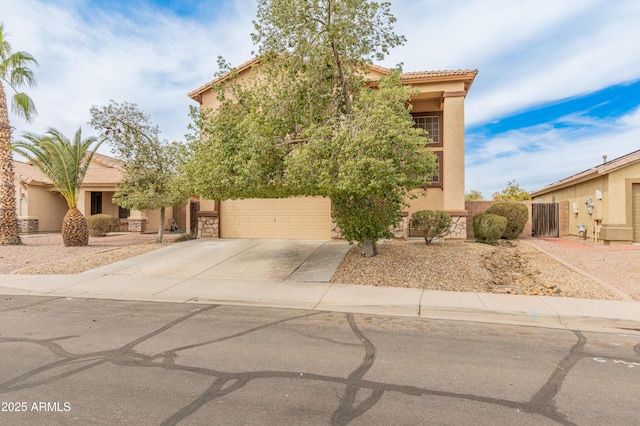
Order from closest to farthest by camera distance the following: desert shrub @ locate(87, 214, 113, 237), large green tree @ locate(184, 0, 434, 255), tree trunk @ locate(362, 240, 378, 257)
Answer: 1. large green tree @ locate(184, 0, 434, 255)
2. tree trunk @ locate(362, 240, 378, 257)
3. desert shrub @ locate(87, 214, 113, 237)

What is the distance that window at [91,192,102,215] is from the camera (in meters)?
25.5

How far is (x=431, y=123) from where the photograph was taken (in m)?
16.5

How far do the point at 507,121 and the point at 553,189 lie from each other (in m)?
5.31

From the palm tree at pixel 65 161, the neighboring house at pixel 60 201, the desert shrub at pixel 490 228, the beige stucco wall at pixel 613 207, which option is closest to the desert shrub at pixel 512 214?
the desert shrub at pixel 490 228

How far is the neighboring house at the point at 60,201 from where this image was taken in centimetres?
2323

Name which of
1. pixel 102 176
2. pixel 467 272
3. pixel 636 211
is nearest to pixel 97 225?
pixel 102 176

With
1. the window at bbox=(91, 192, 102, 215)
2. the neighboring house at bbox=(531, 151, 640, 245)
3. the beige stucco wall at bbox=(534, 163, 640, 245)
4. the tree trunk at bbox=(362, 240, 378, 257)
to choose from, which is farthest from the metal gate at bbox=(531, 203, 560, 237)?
the window at bbox=(91, 192, 102, 215)

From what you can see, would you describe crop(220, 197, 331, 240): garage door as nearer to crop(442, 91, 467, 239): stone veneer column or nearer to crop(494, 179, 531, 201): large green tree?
crop(442, 91, 467, 239): stone veneer column

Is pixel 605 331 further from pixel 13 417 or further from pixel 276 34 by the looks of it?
pixel 276 34

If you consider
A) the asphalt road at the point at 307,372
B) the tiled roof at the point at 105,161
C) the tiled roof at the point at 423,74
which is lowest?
the asphalt road at the point at 307,372

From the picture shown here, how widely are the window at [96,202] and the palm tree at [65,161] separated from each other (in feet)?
34.3

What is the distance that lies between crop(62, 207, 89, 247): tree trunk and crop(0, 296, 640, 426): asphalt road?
9.99 m

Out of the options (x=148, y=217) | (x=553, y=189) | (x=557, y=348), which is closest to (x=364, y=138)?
(x=557, y=348)

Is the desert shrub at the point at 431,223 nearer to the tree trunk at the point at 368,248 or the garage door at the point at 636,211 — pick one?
the tree trunk at the point at 368,248
